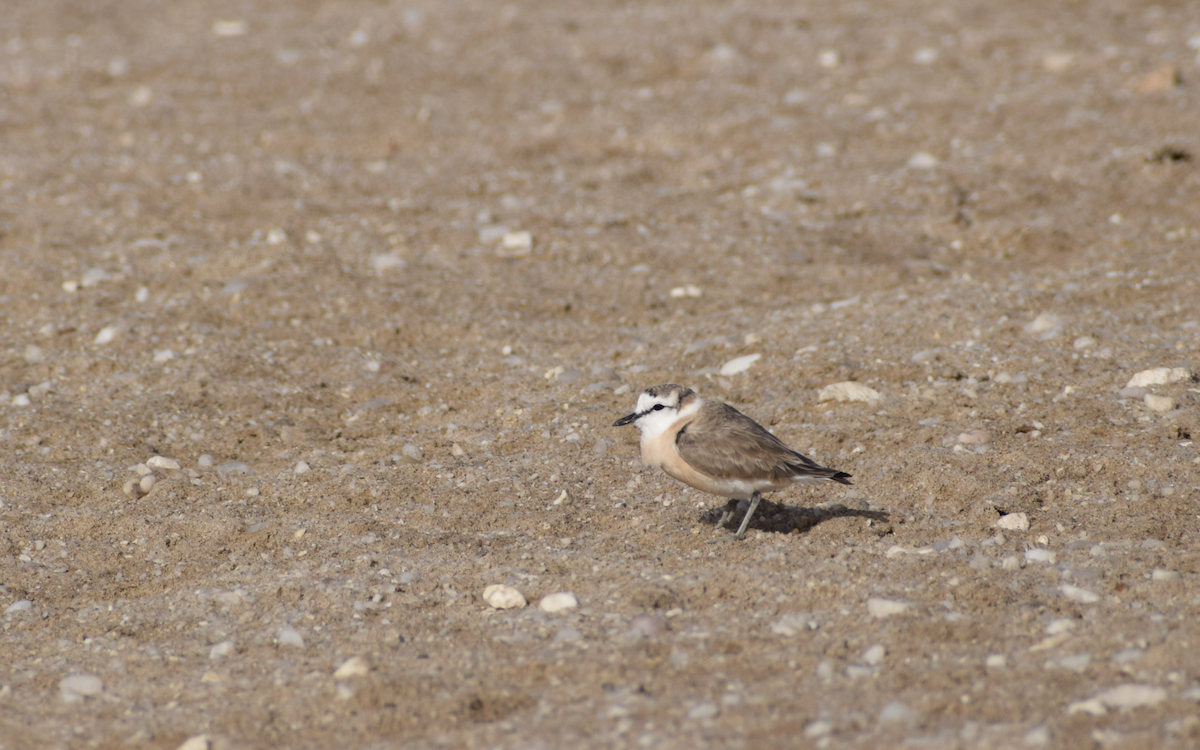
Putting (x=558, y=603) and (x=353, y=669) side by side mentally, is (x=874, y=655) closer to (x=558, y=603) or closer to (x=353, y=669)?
(x=558, y=603)

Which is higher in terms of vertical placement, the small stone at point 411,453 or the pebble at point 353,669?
the pebble at point 353,669

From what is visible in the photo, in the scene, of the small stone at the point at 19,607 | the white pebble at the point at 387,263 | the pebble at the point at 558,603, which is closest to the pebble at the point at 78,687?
the small stone at the point at 19,607

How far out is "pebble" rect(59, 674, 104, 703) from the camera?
465cm

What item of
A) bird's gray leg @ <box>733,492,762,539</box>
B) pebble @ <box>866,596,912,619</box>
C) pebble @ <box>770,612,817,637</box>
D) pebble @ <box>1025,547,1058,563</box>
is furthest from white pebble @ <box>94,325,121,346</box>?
pebble @ <box>1025,547,1058,563</box>

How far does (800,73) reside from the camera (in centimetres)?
1312

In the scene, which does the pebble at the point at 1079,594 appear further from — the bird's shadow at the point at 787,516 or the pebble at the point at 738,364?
the pebble at the point at 738,364

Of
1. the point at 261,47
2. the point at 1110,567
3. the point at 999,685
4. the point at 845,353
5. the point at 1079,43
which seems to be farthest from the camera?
the point at 261,47

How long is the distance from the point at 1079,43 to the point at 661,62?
510cm

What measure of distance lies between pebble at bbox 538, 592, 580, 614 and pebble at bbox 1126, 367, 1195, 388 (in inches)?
165

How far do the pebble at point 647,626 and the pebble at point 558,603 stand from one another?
1.10ft

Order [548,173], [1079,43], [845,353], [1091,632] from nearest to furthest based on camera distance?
[1091,632] → [845,353] → [548,173] → [1079,43]

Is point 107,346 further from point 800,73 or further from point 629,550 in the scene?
point 800,73

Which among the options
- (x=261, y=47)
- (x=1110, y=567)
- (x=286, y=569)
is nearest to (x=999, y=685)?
(x=1110, y=567)

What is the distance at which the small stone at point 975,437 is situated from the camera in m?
6.59
